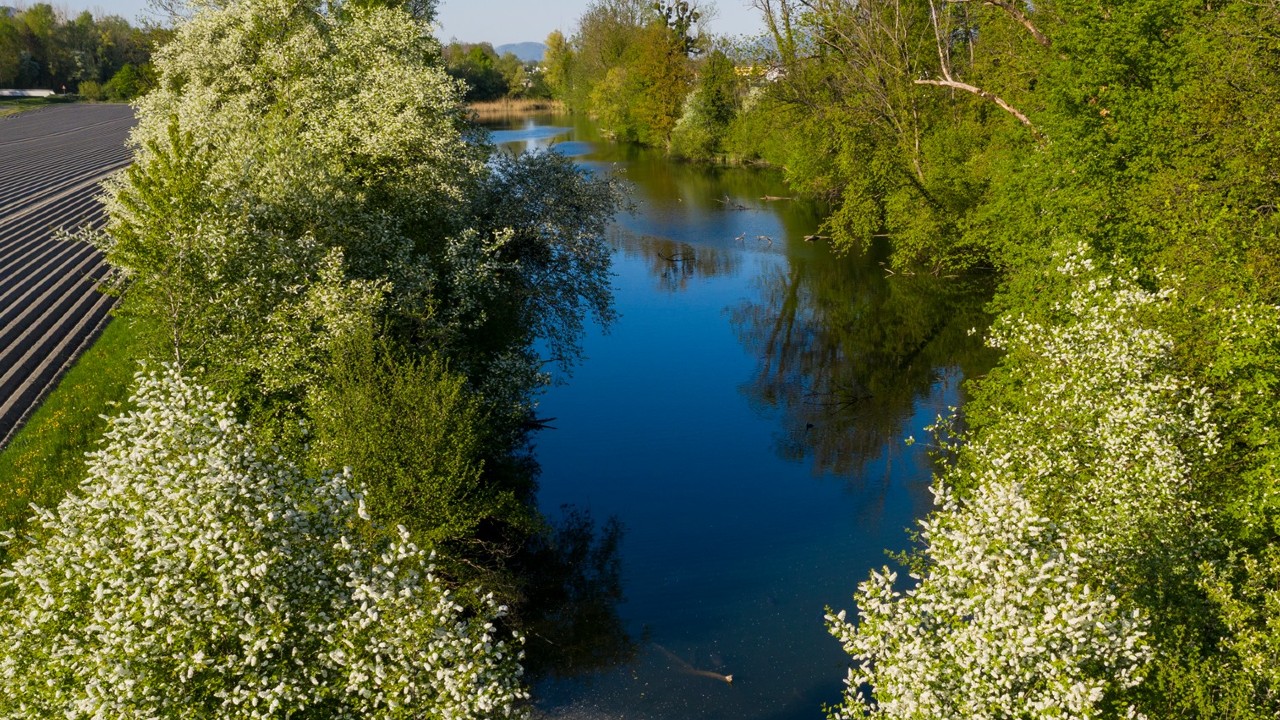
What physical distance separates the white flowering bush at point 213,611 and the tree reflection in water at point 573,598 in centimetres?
869

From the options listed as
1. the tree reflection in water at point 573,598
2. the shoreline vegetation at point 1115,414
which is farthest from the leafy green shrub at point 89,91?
the tree reflection in water at point 573,598

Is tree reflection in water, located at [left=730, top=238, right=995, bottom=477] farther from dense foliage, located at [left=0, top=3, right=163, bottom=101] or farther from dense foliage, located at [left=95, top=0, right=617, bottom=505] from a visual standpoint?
dense foliage, located at [left=0, top=3, right=163, bottom=101]

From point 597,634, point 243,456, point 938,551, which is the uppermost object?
point 243,456

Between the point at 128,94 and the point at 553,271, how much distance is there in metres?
122

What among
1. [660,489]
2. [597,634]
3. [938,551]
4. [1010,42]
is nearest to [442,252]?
[660,489]

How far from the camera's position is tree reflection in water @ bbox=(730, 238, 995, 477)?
36.3 m

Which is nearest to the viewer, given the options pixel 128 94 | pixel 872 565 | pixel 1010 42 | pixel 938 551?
pixel 938 551

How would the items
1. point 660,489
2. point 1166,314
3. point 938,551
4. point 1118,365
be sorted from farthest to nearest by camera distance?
point 660,489 < point 1166,314 < point 1118,365 < point 938,551

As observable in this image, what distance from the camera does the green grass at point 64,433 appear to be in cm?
2466

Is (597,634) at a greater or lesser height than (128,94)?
lesser

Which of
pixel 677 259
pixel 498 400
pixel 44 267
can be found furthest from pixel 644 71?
pixel 498 400

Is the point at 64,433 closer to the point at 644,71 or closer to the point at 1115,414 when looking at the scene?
the point at 1115,414

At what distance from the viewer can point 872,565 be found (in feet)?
89.5

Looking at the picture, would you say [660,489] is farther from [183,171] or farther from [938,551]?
[183,171]
